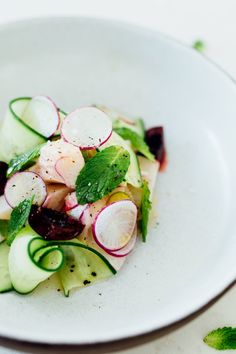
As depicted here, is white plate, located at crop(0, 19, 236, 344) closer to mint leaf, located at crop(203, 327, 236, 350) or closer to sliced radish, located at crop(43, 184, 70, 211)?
mint leaf, located at crop(203, 327, 236, 350)

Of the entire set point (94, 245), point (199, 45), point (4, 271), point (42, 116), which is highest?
point (199, 45)

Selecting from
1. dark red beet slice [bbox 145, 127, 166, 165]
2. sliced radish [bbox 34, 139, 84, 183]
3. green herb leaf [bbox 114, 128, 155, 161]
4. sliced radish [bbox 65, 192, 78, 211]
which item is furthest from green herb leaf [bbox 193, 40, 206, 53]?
sliced radish [bbox 65, 192, 78, 211]

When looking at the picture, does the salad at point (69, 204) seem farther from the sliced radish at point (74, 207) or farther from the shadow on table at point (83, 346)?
the shadow on table at point (83, 346)

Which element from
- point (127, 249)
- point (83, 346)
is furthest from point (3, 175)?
point (83, 346)

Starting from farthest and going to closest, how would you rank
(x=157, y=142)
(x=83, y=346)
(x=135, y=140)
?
(x=157, y=142)
(x=135, y=140)
(x=83, y=346)

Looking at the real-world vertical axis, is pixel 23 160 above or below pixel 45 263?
above

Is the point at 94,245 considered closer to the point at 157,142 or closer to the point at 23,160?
the point at 23,160

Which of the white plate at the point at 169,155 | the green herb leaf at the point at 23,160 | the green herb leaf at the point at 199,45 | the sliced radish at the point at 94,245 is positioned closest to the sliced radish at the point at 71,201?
the sliced radish at the point at 94,245
